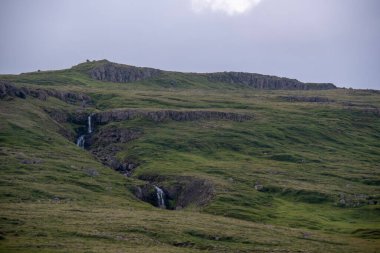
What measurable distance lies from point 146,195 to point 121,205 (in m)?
21.1

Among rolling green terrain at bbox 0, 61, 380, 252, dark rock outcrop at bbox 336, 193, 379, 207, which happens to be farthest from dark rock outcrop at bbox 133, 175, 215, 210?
dark rock outcrop at bbox 336, 193, 379, 207

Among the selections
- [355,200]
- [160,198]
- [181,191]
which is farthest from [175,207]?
[355,200]

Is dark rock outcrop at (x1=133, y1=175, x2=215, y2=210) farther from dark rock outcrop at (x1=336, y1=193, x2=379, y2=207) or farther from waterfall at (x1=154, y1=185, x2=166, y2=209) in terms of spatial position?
dark rock outcrop at (x1=336, y1=193, x2=379, y2=207)

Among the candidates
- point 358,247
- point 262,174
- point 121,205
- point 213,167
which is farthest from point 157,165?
point 358,247

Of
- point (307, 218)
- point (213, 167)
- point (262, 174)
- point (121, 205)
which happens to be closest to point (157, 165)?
point (213, 167)

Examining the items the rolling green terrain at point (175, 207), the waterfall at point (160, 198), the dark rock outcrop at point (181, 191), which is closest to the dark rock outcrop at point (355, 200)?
the rolling green terrain at point (175, 207)

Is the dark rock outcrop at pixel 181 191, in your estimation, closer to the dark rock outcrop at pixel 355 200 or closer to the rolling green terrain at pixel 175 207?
the rolling green terrain at pixel 175 207

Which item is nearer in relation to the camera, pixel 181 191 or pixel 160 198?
pixel 160 198

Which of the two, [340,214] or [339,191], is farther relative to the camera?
[339,191]

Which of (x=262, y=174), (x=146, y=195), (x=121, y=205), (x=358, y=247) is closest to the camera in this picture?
(x=358, y=247)

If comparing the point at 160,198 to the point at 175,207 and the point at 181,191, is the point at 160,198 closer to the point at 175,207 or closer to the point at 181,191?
the point at 175,207

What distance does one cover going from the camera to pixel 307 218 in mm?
151000

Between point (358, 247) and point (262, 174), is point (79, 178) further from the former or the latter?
point (358, 247)

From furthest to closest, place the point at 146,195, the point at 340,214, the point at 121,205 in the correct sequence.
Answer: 1. the point at 146,195
2. the point at 340,214
3. the point at 121,205
